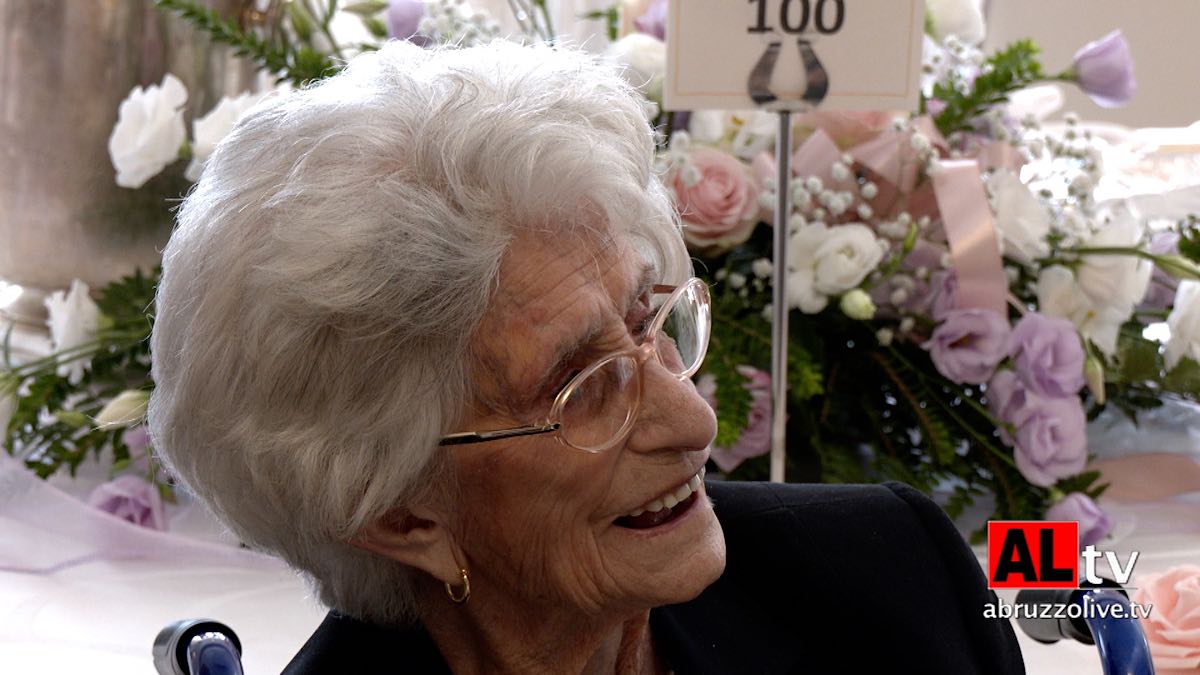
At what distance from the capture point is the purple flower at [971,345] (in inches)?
72.1

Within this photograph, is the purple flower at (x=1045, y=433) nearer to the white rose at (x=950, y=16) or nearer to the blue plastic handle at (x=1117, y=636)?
the white rose at (x=950, y=16)

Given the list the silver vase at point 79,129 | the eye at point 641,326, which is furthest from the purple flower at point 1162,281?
the silver vase at point 79,129

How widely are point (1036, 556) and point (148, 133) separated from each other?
Result: 133cm

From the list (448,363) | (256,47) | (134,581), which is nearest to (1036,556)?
(448,363)

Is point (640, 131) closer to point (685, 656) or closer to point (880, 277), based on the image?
point (685, 656)

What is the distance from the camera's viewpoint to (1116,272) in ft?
6.13

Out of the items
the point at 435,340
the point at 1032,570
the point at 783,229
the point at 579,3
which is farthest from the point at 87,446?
the point at 579,3

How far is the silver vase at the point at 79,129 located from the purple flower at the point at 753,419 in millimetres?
894

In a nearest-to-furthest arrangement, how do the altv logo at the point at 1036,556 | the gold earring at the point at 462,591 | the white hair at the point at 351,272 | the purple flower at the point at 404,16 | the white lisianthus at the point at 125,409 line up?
the white hair at the point at 351,272, the gold earring at the point at 462,591, the altv logo at the point at 1036,556, the white lisianthus at the point at 125,409, the purple flower at the point at 404,16

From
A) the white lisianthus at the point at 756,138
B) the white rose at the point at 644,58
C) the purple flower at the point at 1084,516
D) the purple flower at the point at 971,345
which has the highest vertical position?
the white rose at the point at 644,58

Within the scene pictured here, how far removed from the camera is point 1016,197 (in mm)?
1899

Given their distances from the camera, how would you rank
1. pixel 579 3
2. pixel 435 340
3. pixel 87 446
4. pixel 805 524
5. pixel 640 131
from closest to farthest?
pixel 435 340 → pixel 640 131 → pixel 805 524 → pixel 87 446 → pixel 579 3

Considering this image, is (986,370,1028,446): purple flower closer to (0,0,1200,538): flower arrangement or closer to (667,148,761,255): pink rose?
(0,0,1200,538): flower arrangement

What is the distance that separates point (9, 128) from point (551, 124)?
4.72ft
